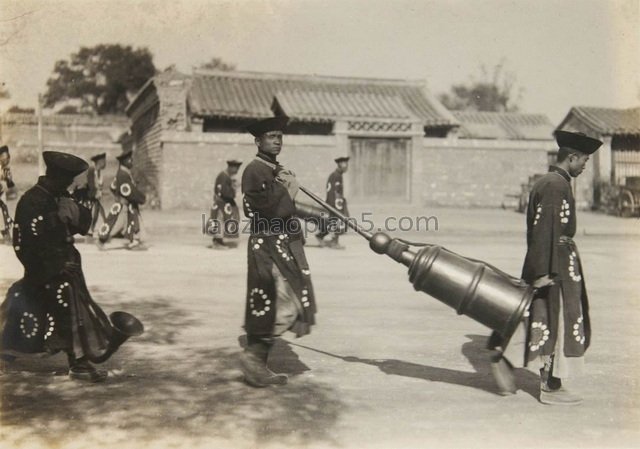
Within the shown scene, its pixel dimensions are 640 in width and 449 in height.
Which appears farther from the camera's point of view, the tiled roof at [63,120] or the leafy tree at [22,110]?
the leafy tree at [22,110]

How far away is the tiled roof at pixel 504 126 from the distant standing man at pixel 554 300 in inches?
1078

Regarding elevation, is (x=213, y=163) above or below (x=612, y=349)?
above

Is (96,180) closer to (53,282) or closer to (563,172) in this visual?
(53,282)

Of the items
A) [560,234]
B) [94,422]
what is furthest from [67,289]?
[560,234]

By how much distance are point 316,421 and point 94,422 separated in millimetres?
1249

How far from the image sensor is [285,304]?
4.52 m

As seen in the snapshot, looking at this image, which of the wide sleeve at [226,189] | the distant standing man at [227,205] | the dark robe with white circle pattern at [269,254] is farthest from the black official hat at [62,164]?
the wide sleeve at [226,189]

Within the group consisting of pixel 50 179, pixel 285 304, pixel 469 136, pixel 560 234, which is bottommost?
pixel 285 304

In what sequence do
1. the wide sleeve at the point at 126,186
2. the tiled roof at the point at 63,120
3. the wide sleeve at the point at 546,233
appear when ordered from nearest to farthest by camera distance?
the wide sleeve at the point at 546,233
the wide sleeve at the point at 126,186
the tiled roof at the point at 63,120

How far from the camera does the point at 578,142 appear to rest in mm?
4285

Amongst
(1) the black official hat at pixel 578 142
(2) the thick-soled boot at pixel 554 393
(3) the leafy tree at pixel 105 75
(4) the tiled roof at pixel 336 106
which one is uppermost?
(3) the leafy tree at pixel 105 75

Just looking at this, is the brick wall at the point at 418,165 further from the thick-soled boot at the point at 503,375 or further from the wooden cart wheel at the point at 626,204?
the thick-soled boot at the point at 503,375

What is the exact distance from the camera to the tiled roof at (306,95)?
23.5 meters

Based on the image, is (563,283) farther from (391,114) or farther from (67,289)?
(391,114)
